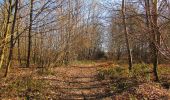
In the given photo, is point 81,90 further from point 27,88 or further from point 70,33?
point 70,33

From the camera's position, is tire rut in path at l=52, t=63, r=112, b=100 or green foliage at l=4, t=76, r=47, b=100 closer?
green foliage at l=4, t=76, r=47, b=100

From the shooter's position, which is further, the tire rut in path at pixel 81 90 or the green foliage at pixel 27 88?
the tire rut in path at pixel 81 90

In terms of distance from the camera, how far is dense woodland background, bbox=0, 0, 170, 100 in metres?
6.61

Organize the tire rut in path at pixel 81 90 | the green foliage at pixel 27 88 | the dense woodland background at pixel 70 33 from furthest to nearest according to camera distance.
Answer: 1. the tire rut in path at pixel 81 90
2. the green foliage at pixel 27 88
3. the dense woodland background at pixel 70 33

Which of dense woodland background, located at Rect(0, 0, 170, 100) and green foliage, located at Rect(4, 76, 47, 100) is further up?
dense woodland background, located at Rect(0, 0, 170, 100)

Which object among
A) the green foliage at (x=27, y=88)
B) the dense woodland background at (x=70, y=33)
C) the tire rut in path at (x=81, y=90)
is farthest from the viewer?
the tire rut in path at (x=81, y=90)

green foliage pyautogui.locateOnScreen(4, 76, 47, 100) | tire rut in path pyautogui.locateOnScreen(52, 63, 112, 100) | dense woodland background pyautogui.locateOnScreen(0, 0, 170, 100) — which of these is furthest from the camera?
tire rut in path pyautogui.locateOnScreen(52, 63, 112, 100)

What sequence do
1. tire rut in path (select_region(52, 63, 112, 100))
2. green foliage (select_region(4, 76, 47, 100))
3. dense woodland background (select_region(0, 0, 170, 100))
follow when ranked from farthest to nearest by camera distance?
tire rut in path (select_region(52, 63, 112, 100)) → green foliage (select_region(4, 76, 47, 100)) → dense woodland background (select_region(0, 0, 170, 100))

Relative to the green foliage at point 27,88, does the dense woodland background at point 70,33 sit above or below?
above

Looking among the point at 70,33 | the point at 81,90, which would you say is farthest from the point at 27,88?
the point at 70,33

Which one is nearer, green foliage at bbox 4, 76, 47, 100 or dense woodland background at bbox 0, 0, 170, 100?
dense woodland background at bbox 0, 0, 170, 100

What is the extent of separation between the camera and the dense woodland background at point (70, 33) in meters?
6.61

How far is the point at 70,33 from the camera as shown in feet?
103

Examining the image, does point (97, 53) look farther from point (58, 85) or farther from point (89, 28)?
point (58, 85)
